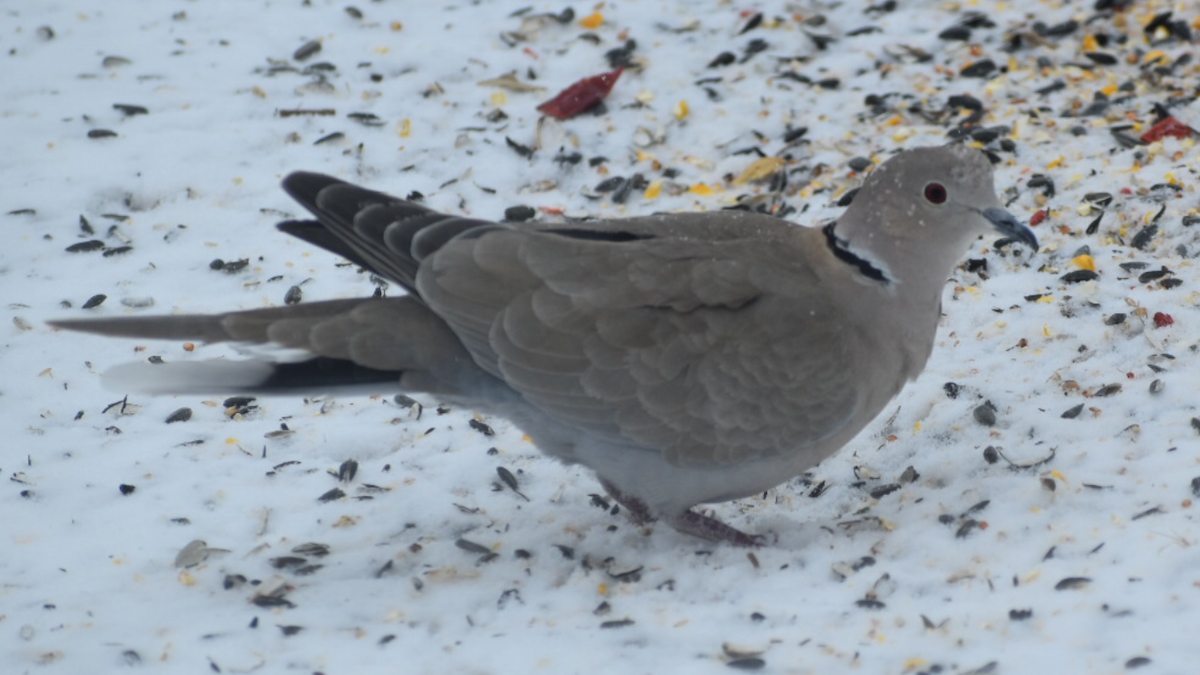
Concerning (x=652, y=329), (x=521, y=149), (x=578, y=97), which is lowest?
(x=521, y=149)

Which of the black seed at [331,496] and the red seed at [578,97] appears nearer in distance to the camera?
the black seed at [331,496]

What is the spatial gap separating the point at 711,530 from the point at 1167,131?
2919mm

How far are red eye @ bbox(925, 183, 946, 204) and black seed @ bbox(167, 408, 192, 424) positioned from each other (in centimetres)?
255

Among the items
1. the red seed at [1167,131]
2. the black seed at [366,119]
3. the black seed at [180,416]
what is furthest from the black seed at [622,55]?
the black seed at [180,416]

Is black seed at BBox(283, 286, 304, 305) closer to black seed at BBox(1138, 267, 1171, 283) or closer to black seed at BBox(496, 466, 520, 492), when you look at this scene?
black seed at BBox(496, 466, 520, 492)

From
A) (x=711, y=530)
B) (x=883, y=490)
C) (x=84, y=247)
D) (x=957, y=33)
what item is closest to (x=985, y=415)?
(x=883, y=490)

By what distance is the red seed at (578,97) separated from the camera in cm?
630

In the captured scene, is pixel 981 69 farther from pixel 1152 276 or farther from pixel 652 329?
pixel 652 329

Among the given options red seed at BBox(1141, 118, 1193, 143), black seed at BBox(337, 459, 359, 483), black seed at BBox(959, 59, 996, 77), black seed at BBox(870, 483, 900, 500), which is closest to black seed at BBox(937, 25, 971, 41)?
black seed at BBox(959, 59, 996, 77)

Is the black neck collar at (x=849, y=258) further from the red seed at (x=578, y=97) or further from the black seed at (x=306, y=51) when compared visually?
the black seed at (x=306, y=51)

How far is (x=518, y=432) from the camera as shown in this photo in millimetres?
4680

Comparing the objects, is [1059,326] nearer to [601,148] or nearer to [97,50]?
[601,148]

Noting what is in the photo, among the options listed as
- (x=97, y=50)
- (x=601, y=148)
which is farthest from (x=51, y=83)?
(x=601, y=148)

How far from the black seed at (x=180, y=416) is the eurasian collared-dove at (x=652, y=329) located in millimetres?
981
